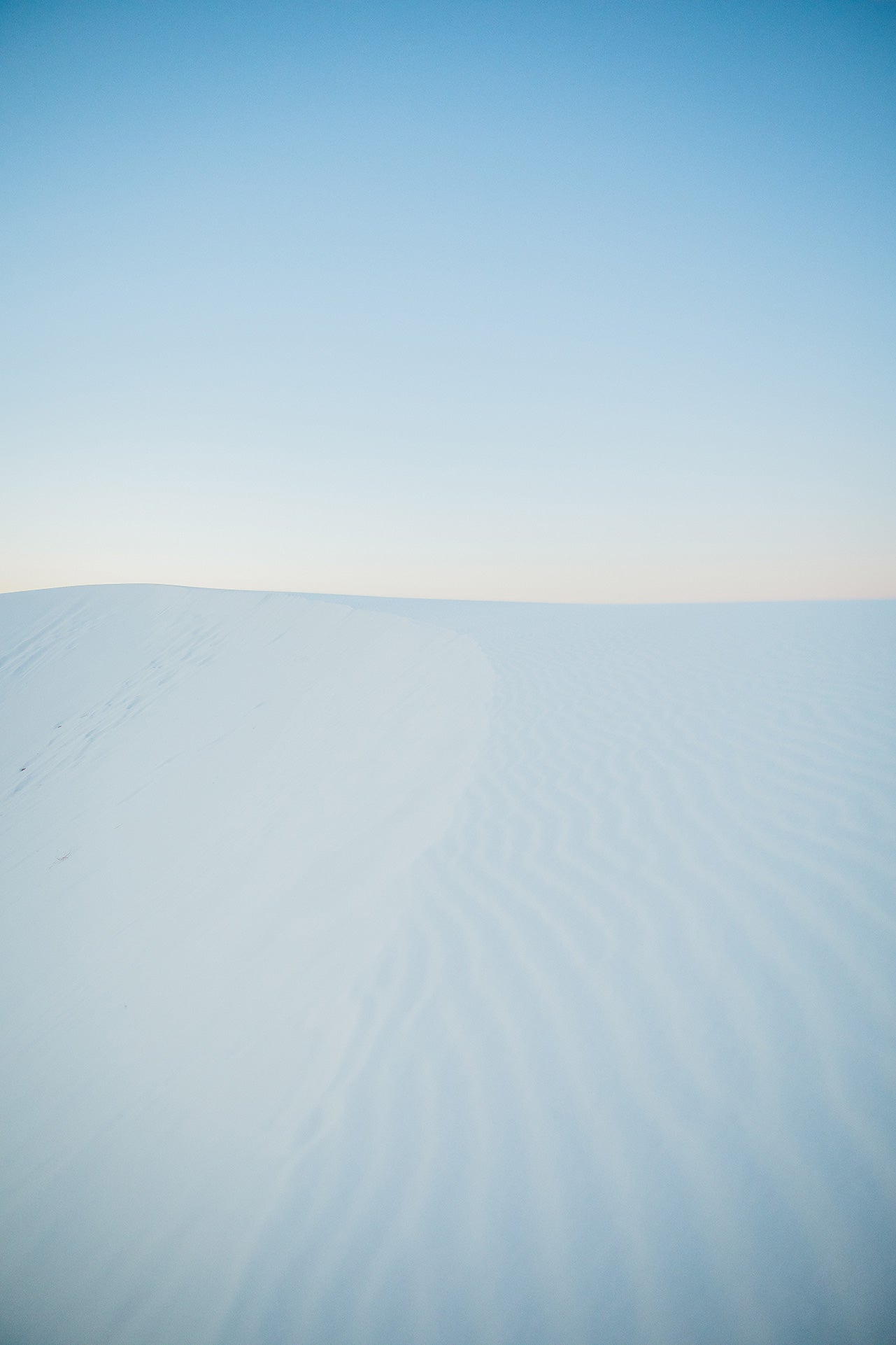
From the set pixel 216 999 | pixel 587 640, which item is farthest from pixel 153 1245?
pixel 587 640

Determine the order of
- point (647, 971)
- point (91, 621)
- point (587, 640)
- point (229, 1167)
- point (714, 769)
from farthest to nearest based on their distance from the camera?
point (91, 621)
point (587, 640)
point (714, 769)
point (647, 971)
point (229, 1167)

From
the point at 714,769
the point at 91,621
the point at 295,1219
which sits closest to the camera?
the point at 295,1219

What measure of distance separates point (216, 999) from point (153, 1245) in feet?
3.30

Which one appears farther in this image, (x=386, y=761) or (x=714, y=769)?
(x=386, y=761)

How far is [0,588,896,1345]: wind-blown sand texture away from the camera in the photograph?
1.57 m

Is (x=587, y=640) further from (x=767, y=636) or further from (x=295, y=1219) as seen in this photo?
(x=295, y=1219)

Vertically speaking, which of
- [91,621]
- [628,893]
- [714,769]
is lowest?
[628,893]

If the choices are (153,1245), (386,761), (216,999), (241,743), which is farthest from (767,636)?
(153,1245)

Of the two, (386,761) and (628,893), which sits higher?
(386,761)

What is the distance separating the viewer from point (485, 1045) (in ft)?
7.00

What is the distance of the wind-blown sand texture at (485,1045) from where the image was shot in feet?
5.14

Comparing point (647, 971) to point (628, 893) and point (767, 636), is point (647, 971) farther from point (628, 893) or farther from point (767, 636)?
point (767, 636)

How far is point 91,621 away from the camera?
1566cm

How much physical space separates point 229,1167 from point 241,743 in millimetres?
5113
